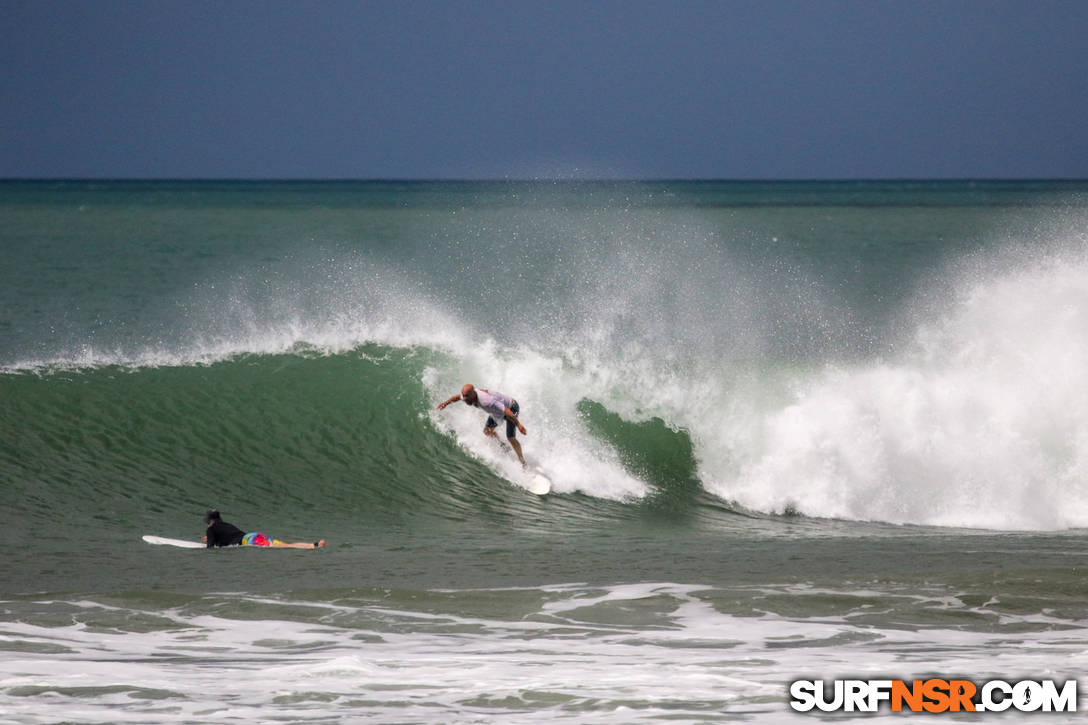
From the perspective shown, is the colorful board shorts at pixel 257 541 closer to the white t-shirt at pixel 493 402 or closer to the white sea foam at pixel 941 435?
the white t-shirt at pixel 493 402

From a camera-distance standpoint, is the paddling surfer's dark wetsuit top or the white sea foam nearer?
the paddling surfer's dark wetsuit top

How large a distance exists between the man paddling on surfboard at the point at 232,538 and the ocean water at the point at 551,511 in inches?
10.7

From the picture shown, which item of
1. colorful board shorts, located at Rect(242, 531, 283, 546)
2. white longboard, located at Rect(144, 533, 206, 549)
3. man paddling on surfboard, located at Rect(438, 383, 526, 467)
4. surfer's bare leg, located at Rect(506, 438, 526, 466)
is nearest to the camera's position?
white longboard, located at Rect(144, 533, 206, 549)

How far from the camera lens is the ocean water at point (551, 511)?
710 centimetres

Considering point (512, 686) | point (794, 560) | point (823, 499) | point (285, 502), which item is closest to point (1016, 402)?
point (823, 499)

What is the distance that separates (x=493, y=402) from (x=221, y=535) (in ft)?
12.6

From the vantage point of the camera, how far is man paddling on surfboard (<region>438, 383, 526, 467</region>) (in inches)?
529

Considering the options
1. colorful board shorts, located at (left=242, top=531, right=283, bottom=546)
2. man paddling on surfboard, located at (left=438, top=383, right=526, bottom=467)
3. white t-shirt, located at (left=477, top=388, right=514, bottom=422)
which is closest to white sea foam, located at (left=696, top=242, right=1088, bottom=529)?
man paddling on surfboard, located at (left=438, top=383, right=526, bottom=467)

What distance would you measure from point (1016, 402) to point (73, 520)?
1115 centimetres

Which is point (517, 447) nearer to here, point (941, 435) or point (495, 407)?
point (495, 407)

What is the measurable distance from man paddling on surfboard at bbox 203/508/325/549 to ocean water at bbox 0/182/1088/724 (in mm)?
273

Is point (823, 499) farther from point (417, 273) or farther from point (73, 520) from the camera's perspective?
point (417, 273)

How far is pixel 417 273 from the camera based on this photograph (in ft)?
130

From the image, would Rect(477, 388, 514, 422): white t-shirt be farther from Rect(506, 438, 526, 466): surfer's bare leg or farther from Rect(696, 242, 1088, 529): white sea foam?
Rect(696, 242, 1088, 529): white sea foam
